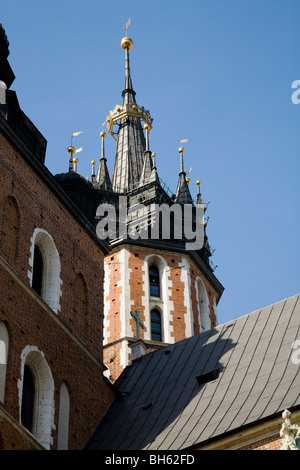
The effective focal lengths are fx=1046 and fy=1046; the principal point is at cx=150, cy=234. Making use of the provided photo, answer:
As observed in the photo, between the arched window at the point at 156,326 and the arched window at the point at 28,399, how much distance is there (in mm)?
11295

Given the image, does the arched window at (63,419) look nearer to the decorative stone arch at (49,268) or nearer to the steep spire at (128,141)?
the decorative stone arch at (49,268)

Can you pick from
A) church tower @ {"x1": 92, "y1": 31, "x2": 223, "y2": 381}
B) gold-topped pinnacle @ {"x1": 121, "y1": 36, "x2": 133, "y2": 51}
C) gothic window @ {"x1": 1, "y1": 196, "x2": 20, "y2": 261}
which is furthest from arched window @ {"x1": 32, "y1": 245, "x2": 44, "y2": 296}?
gold-topped pinnacle @ {"x1": 121, "y1": 36, "x2": 133, "y2": 51}

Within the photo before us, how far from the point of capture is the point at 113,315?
32.8 m

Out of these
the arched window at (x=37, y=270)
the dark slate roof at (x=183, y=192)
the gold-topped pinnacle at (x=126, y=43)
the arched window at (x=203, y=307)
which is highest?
the gold-topped pinnacle at (x=126, y=43)

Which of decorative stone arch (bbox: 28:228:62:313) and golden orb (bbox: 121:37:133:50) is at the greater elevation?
golden orb (bbox: 121:37:133:50)

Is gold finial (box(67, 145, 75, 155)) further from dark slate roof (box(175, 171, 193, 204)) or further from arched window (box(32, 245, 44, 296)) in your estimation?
dark slate roof (box(175, 171, 193, 204))

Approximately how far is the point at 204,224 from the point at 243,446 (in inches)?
772

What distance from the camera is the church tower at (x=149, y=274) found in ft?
106

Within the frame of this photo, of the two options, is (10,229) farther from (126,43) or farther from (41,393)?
(126,43)

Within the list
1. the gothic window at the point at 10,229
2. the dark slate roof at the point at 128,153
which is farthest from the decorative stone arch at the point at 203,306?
the gothic window at the point at 10,229

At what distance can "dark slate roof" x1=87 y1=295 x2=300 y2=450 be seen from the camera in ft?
66.4

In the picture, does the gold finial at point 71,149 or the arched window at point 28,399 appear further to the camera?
the gold finial at point 71,149
